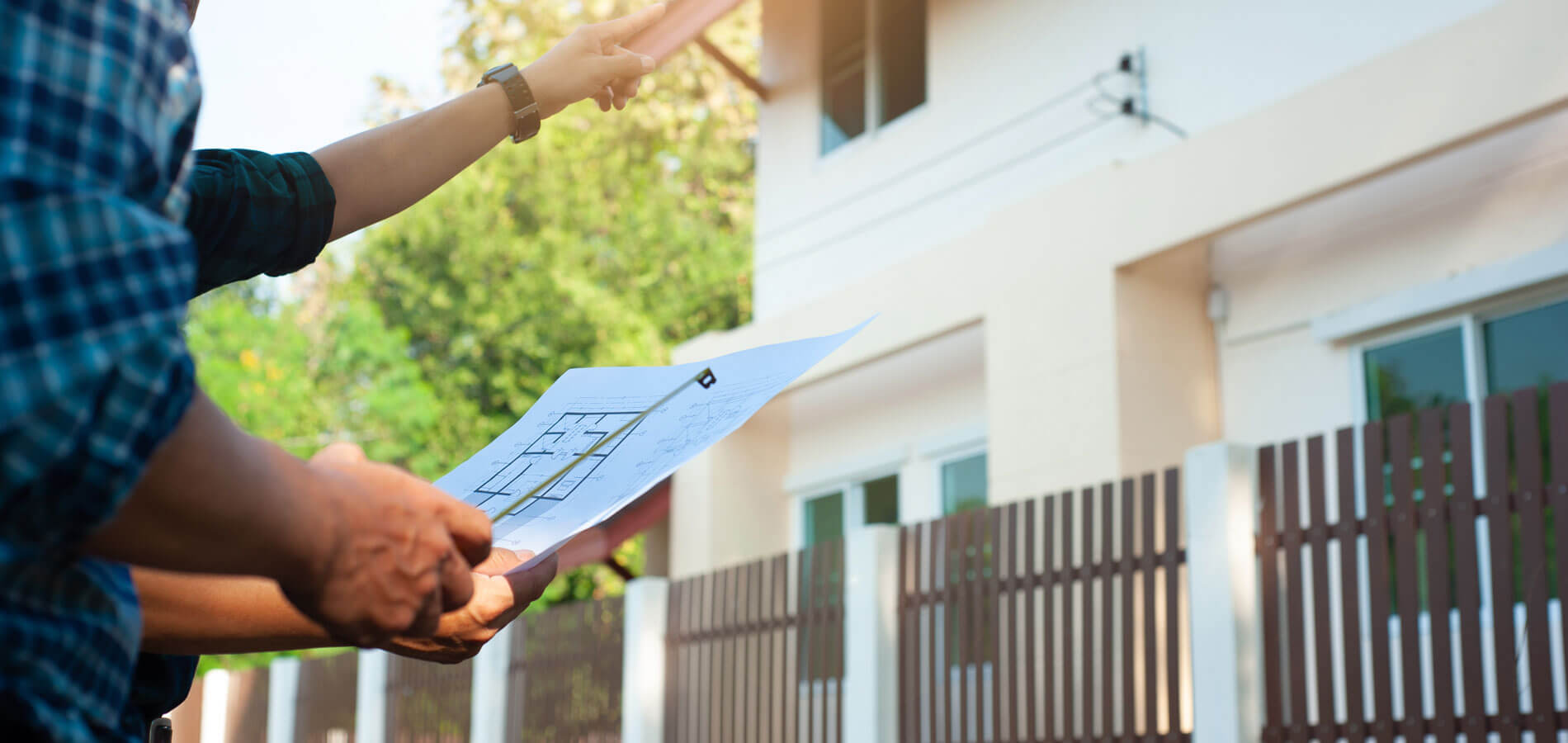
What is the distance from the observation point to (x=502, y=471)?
1.36 meters

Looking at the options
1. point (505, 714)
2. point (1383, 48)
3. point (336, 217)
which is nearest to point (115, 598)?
point (336, 217)

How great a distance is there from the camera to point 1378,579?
19.0ft

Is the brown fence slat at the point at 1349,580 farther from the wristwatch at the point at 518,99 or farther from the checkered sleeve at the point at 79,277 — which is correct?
the checkered sleeve at the point at 79,277

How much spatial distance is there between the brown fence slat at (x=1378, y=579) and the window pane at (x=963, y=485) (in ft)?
15.0

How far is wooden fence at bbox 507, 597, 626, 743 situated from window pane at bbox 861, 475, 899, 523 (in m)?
2.13

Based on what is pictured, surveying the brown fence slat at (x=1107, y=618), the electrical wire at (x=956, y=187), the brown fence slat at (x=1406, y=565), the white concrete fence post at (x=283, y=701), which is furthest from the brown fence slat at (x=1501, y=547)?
the white concrete fence post at (x=283, y=701)

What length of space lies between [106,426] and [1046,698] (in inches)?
263

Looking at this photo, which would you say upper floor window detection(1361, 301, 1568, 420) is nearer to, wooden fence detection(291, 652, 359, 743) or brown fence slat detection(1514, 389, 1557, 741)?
brown fence slat detection(1514, 389, 1557, 741)

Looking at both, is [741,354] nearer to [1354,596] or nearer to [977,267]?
[1354,596]

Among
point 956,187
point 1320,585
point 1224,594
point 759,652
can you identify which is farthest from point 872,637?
point 956,187

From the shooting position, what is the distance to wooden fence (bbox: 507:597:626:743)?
1052cm

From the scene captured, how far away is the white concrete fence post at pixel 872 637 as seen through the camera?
316 inches

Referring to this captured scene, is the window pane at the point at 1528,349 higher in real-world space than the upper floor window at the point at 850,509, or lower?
higher

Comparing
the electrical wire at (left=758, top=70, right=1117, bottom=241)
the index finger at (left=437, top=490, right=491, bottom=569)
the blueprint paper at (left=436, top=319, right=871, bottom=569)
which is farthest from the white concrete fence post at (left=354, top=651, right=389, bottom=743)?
the index finger at (left=437, top=490, right=491, bottom=569)
